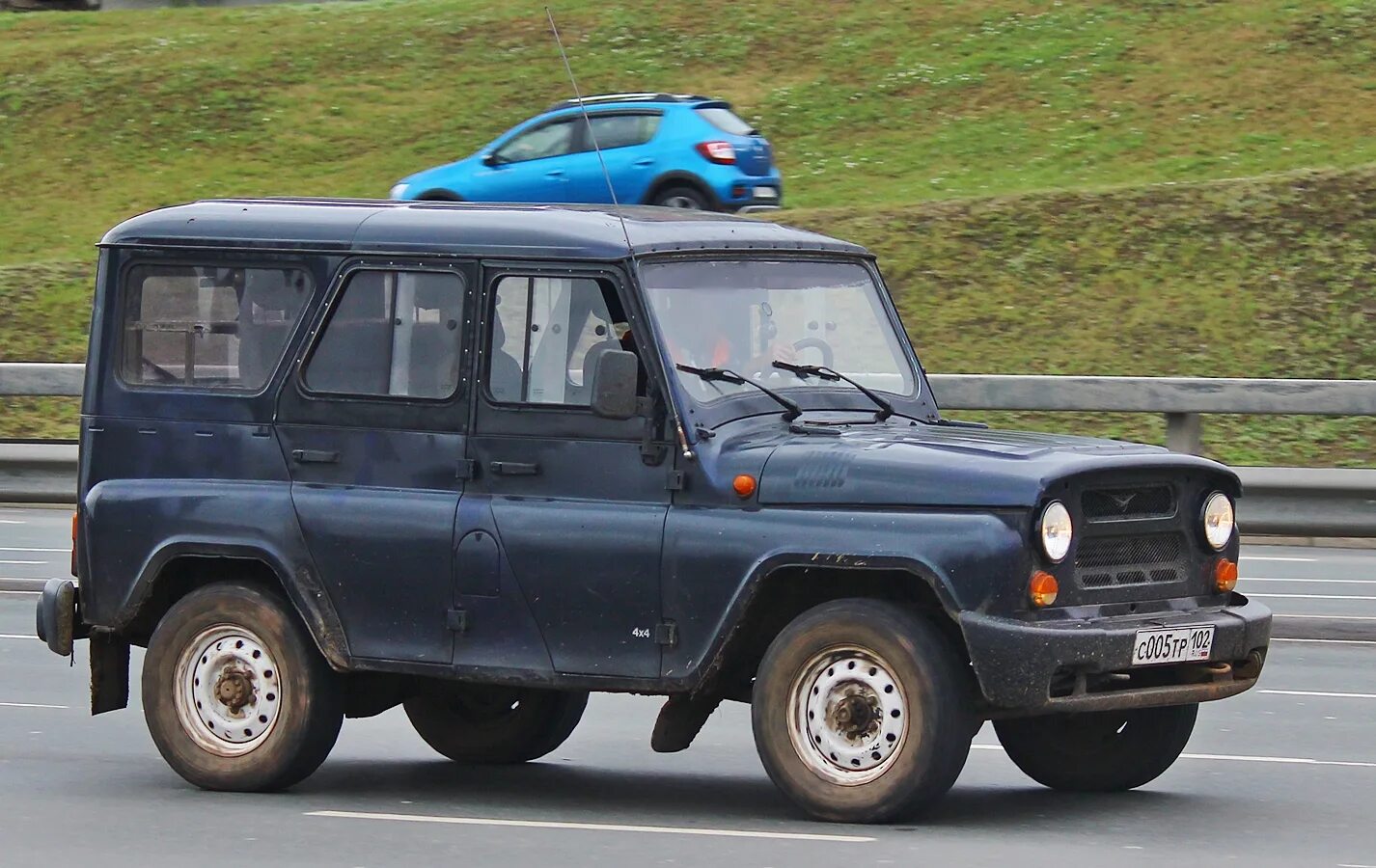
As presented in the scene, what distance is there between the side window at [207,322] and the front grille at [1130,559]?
281 cm

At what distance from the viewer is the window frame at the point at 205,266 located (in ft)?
26.9

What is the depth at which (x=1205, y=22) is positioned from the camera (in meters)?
33.3

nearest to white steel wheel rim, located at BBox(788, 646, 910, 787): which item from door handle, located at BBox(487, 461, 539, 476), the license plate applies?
the license plate

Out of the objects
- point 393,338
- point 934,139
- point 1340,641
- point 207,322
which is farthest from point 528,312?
point 934,139

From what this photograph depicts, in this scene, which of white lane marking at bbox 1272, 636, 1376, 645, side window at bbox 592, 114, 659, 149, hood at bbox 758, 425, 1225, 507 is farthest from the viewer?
side window at bbox 592, 114, 659, 149

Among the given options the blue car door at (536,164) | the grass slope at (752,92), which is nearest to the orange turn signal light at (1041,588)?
→ the blue car door at (536,164)

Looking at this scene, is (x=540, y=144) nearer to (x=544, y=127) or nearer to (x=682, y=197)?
(x=544, y=127)

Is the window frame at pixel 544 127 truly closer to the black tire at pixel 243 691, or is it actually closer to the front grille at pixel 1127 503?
the black tire at pixel 243 691

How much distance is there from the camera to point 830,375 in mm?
8125

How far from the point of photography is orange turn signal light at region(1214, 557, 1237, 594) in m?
7.68

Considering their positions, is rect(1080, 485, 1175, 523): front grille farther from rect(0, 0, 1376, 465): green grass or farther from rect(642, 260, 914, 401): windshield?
rect(0, 0, 1376, 465): green grass

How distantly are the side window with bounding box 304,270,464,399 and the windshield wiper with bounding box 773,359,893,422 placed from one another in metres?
1.10

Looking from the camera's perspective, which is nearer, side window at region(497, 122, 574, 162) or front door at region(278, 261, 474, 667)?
front door at region(278, 261, 474, 667)

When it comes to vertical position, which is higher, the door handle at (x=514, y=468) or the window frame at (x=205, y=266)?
the window frame at (x=205, y=266)
